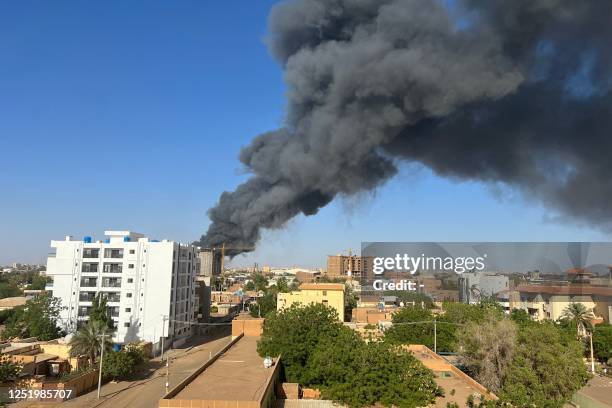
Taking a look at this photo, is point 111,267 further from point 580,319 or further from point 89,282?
point 580,319

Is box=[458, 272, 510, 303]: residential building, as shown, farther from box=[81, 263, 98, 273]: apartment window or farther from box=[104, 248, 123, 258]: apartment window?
box=[81, 263, 98, 273]: apartment window

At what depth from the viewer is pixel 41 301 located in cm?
3769

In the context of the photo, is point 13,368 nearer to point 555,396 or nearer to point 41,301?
point 41,301

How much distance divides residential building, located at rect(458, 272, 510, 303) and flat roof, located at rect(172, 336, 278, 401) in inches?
1729

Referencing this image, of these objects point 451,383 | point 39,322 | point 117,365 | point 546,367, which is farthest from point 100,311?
point 546,367

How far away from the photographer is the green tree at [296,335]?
73.2 feet

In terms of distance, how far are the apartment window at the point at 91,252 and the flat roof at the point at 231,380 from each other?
2046 cm

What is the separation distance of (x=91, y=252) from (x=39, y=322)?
21.9 feet

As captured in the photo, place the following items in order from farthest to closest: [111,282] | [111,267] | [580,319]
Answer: [111,267] → [111,282] → [580,319]

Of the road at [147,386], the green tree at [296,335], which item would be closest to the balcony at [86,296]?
the road at [147,386]

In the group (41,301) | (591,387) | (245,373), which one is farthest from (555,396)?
(41,301)

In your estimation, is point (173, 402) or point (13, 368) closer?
point (173, 402)

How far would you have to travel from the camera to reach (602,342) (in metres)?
35.0

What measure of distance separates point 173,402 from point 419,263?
38.0 metres
